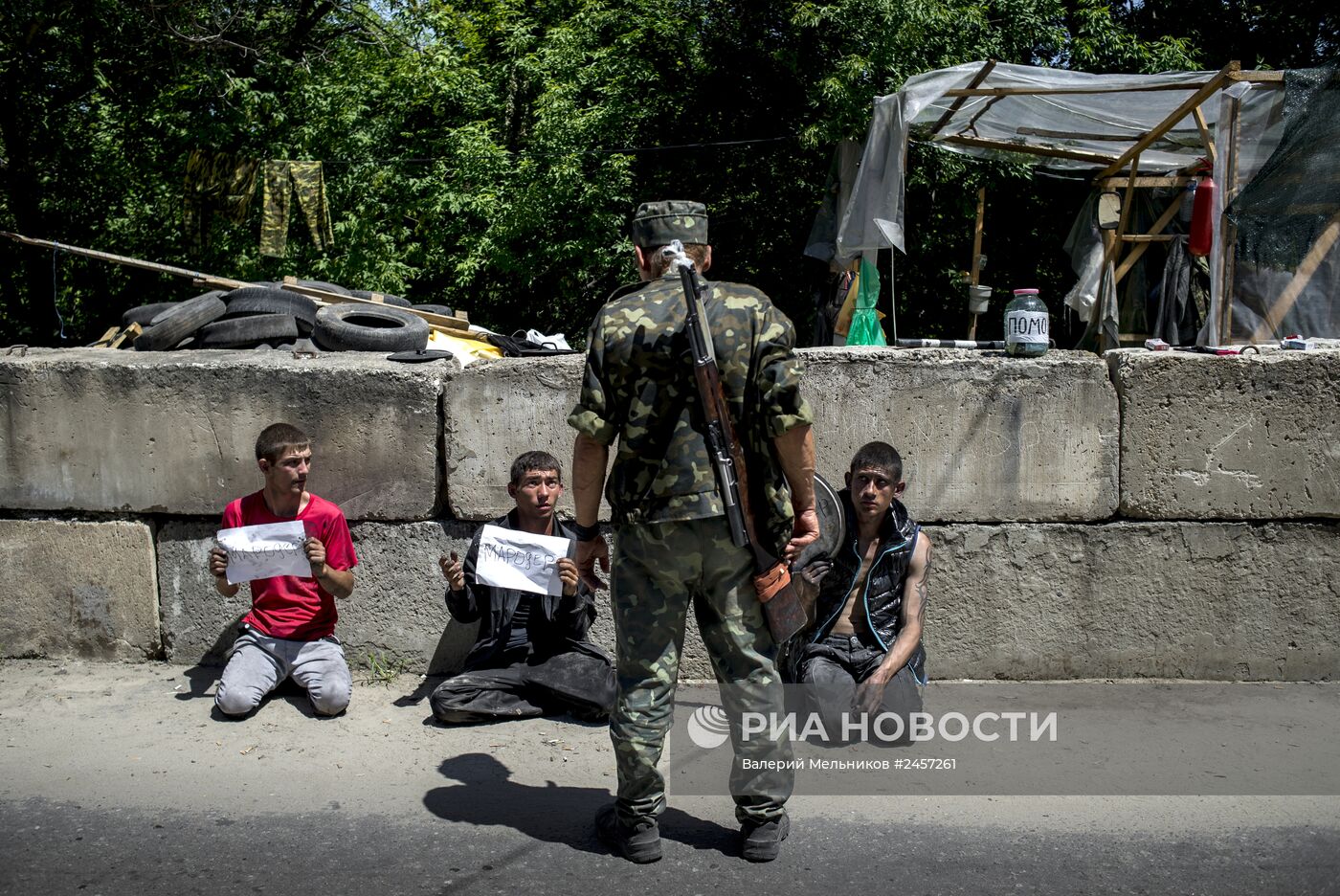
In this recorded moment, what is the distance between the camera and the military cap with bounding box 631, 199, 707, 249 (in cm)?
354

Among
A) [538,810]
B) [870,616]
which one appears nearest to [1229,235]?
[870,616]

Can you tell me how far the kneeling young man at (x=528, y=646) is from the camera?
477 centimetres

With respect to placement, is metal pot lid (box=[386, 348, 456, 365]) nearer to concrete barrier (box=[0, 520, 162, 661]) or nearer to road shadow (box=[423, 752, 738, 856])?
concrete barrier (box=[0, 520, 162, 661])

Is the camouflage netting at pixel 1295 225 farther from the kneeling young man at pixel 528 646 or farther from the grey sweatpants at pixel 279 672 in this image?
the grey sweatpants at pixel 279 672

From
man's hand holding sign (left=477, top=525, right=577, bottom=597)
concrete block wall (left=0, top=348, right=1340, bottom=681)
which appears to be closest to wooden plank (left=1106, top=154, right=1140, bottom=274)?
concrete block wall (left=0, top=348, right=1340, bottom=681)

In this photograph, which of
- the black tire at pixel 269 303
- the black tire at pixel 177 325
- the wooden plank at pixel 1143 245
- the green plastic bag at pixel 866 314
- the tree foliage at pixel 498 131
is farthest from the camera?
the tree foliage at pixel 498 131

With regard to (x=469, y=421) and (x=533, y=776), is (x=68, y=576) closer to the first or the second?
(x=469, y=421)

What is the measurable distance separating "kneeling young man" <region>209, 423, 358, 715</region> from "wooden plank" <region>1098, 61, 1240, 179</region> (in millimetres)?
4935

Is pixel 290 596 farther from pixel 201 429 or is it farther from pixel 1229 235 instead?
pixel 1229 235

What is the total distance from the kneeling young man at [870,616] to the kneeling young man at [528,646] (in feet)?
2.98

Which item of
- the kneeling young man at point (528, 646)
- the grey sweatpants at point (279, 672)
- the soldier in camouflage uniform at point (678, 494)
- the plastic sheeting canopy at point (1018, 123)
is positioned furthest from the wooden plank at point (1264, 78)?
the grey sweatpants at point (279, 672)

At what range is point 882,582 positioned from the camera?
474 cm

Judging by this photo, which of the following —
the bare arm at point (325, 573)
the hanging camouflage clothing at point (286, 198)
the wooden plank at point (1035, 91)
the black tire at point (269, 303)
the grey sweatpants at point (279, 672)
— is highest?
the wooden plank at point (1035, 91)

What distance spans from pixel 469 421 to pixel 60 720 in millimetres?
2107
